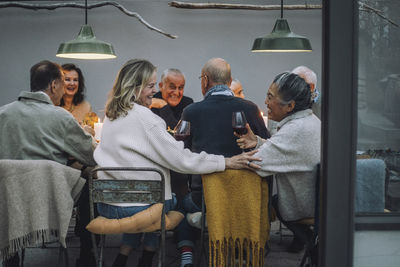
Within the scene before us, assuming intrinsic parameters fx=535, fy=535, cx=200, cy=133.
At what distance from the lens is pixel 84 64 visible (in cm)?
663

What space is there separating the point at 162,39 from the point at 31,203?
3.85m

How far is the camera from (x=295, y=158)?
9.87 feet

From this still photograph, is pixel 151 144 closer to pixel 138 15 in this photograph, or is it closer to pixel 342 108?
pixel 342 108

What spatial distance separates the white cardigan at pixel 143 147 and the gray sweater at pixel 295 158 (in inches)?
15.3

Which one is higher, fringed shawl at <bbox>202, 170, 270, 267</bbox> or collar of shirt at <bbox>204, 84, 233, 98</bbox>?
collar of shirt at <bbox>204, 84, 233, 98</bbox>

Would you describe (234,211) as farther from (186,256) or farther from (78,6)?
(78,6)

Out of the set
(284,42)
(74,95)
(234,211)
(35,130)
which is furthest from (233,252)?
(74,95)

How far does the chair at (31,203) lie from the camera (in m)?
3.04

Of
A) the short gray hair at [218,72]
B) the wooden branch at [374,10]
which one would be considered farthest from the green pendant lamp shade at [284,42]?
the wooden branch at [374,10]

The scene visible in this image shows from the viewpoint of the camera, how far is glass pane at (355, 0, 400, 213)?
2.37 metres

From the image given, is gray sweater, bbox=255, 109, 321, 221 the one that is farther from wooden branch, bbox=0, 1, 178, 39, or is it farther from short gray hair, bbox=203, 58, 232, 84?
wooden branch, bbox=0, 1, 178, 39

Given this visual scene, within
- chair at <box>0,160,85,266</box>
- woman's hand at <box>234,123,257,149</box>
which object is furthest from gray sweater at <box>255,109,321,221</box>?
chair at <box>0,160,85,266</box>

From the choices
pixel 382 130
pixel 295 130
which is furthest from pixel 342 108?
pixel 295 130

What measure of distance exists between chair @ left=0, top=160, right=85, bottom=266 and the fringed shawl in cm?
86
